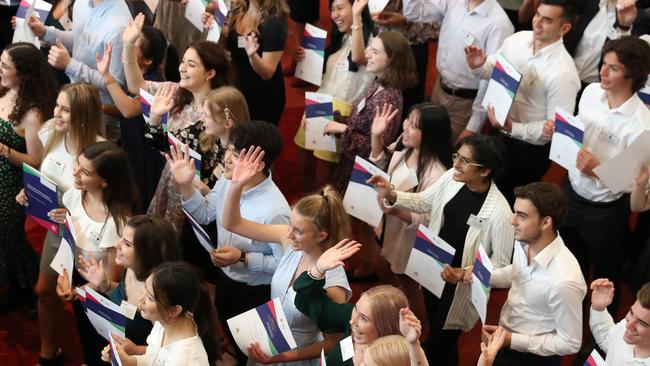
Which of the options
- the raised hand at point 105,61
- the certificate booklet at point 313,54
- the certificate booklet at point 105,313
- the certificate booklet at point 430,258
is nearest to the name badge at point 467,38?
the certificate booklet at point 313,54

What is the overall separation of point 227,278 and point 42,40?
108 inches

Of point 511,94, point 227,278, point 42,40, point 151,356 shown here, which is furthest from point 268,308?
point 42,40

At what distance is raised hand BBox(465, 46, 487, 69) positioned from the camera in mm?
5520

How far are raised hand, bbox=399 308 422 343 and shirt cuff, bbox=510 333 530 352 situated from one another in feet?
2.57

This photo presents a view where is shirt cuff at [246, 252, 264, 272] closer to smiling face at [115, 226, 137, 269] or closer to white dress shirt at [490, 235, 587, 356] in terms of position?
smiling face at [115, 226, 137, 269]

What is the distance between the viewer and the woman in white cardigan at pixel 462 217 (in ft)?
14.0

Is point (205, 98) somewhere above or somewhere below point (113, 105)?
above

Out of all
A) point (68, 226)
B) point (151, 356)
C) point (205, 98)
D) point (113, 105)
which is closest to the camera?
point (151, 356)

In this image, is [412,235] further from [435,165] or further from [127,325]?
[127,325]

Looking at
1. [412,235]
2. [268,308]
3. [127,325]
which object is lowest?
[412,235]

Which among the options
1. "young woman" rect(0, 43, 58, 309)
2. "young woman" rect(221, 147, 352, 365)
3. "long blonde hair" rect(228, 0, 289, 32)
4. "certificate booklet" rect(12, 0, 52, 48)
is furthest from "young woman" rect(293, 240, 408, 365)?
"certificate booklet" rect(12, 0, 52, 48)

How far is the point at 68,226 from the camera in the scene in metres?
4.23

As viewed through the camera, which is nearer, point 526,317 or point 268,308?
point 268,308

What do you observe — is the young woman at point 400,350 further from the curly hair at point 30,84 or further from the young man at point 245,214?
the curly hair at point 30,84
